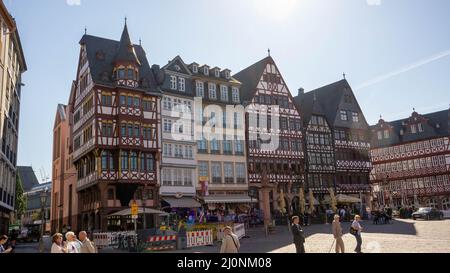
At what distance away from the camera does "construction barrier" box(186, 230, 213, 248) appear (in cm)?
2373

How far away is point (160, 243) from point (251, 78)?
32784mm

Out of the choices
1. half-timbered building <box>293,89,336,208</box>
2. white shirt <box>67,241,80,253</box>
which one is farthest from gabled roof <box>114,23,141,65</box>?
white shirt <box>67,241,80,253</box>

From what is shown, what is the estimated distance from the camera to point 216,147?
45.6 metres

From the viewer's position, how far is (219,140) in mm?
Result: 45750

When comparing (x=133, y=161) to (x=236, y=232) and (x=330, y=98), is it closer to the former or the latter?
(x=236, y=232)

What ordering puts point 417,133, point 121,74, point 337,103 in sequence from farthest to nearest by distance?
point 417,133 < point 337,103 < point 121,74

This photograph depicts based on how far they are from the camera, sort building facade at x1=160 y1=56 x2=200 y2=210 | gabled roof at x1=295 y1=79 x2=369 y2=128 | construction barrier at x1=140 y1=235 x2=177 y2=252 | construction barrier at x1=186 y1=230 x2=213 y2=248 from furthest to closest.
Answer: gabled roof at x1=295 y1=79 x2=369 y2=128
building facade at x1=160 y1=56 x2=200 y2=210
construction barrier at x1=186 y1=230 x2=213 y2=248
construction barrier at x1=140 y1=235 x2=177 y2=252

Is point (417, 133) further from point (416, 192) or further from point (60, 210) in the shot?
point (60, 210)

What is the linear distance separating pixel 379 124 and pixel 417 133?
5.70m

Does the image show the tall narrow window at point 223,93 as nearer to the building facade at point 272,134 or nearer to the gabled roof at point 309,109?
the building facade at point 272,134

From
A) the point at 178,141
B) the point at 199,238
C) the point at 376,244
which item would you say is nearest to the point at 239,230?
the point at 199,238

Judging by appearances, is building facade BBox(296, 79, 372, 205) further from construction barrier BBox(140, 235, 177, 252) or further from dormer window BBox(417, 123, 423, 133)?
construction barrier BBox(140, 235, 177, 252)

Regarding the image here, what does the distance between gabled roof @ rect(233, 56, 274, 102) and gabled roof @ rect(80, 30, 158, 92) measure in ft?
40.0
